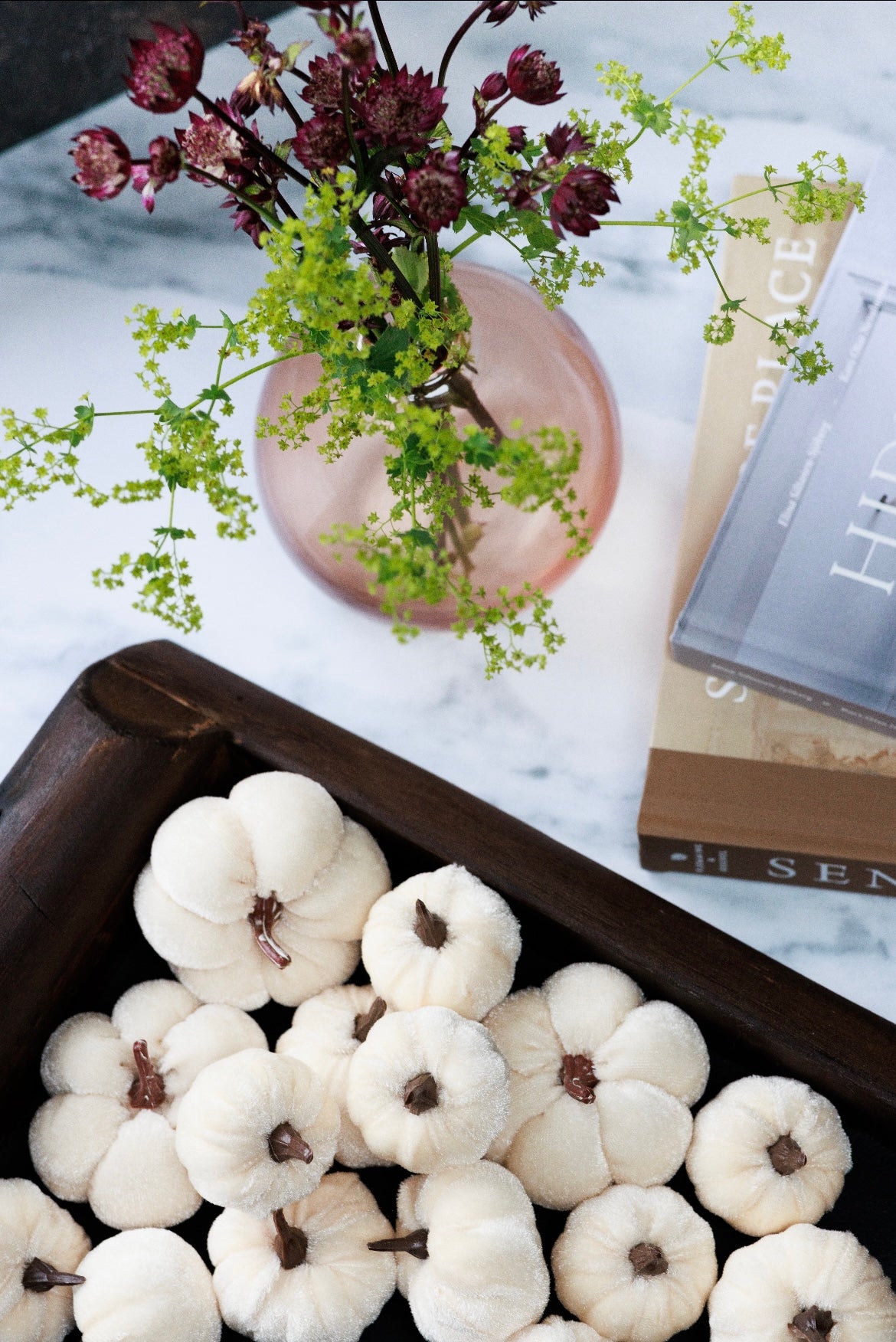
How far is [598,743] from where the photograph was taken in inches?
31.7

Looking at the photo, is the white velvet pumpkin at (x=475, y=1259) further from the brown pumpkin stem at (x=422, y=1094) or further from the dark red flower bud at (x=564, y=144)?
the dark red flower bud at (x=564, y=144)

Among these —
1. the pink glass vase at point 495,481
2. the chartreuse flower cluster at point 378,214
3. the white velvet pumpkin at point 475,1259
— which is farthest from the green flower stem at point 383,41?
the white velvet pumpkin at point 475,1259

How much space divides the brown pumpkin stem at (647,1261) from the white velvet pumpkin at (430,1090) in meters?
0.09

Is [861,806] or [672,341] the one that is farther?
[672,341]

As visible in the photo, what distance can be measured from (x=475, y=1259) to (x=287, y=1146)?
97 mm

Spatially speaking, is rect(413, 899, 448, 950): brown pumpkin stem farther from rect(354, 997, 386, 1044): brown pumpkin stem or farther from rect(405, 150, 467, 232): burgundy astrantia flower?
rect(405, 150, 467, 232): burgundy astrantia flower

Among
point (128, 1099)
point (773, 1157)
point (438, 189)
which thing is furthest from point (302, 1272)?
point (438, 189)

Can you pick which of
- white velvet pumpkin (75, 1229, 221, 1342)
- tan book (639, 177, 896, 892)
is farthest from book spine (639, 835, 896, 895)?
white velvet pumpkin (75, 1229, 221, 1342)

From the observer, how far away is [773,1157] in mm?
581

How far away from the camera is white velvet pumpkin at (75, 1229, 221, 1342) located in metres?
0.54

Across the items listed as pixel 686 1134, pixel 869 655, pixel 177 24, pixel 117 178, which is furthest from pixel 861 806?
pixel 177 24

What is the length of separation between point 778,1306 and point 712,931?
164 mm

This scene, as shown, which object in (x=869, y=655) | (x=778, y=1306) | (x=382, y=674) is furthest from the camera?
(x=382, y=674)

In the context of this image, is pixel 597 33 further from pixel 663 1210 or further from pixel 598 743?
pixel 663 1210
